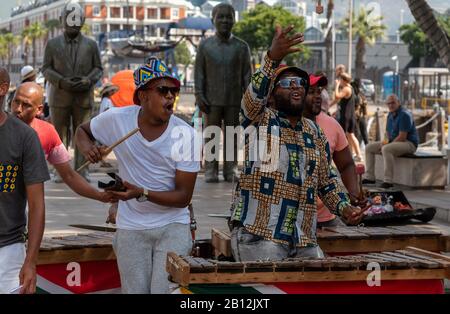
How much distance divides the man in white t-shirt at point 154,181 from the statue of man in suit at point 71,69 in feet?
30.2

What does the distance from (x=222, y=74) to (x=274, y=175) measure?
31.1ft

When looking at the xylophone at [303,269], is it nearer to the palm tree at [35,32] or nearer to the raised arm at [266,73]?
the raised arm at [266,73]

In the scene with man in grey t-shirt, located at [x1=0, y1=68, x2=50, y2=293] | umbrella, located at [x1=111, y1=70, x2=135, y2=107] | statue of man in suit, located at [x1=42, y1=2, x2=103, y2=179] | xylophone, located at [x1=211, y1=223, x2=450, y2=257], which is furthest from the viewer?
umbrella, located at [x1=111, y1=70, x2=135, y2=107]

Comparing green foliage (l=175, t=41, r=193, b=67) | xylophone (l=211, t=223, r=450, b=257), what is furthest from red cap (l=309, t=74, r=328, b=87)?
green foliage (l=175, t=41, r=193, b=67)

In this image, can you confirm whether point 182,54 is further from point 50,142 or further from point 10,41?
point 50,142

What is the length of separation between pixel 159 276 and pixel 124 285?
243 millimetres

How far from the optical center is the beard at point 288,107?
6.80 metres

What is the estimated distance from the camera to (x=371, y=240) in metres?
7.67

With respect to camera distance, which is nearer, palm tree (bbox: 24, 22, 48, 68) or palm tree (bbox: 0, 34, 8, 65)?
palm tree (bbox: 24, 22, 48, 68)

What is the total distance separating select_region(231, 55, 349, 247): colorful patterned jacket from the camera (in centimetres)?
668

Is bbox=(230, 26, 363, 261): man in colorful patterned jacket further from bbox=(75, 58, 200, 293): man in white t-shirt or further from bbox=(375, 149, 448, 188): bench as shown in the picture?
bbox=(375, 149, 448, 188): bench
